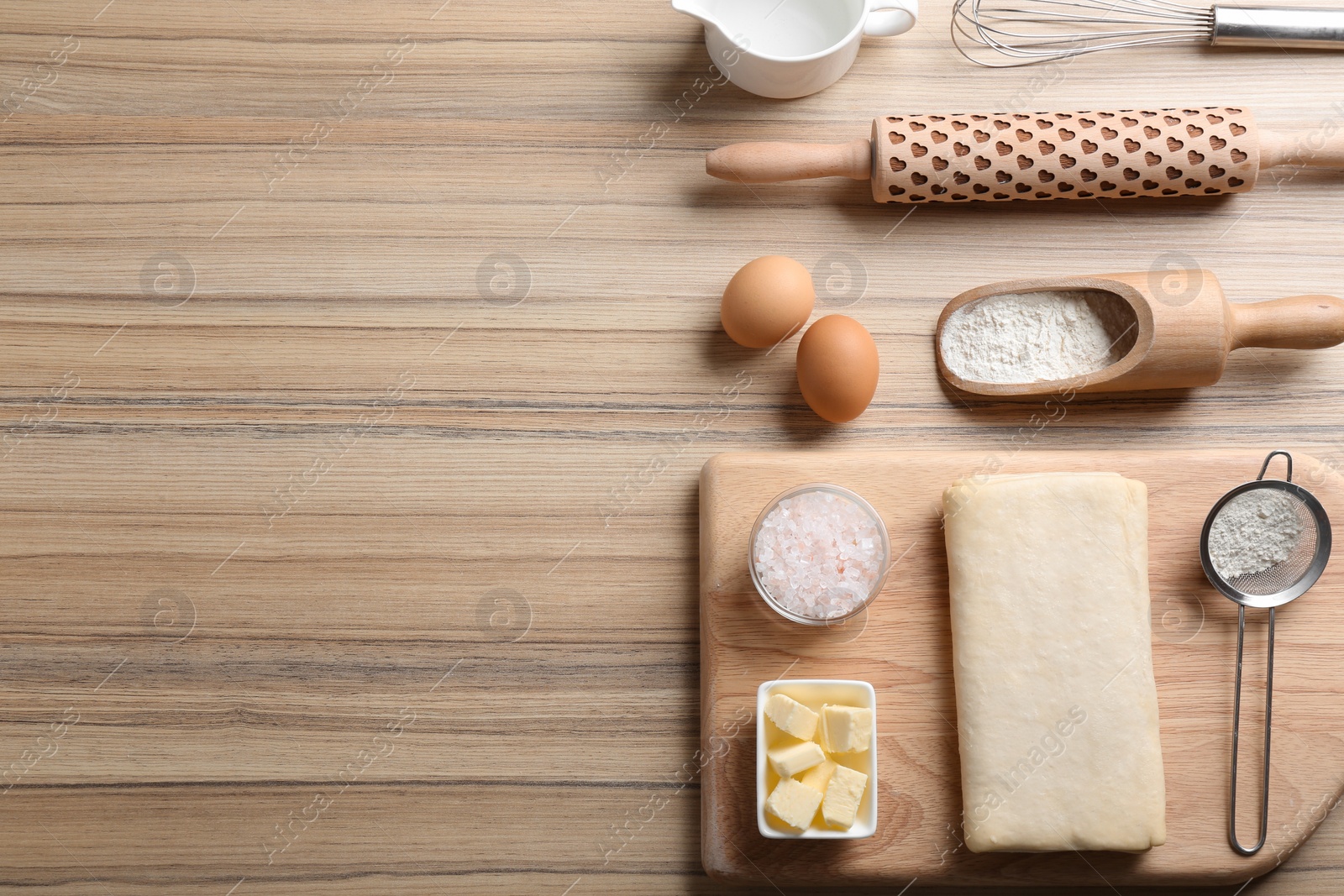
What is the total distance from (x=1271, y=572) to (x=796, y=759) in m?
A: 0.54

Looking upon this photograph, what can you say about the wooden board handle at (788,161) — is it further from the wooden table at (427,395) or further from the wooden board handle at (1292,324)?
the wooden board handle at (1292,324)

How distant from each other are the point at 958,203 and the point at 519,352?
21.5 inches

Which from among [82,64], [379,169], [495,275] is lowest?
[495,275]

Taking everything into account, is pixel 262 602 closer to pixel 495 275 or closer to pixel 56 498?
pixel 56 498

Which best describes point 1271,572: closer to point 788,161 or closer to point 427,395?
point 788,161

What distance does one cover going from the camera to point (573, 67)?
1057 mm

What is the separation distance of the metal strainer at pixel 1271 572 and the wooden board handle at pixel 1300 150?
34 cm

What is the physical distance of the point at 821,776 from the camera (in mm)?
831

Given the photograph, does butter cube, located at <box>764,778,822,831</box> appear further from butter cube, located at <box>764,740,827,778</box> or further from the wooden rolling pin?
the wooden rolling pin

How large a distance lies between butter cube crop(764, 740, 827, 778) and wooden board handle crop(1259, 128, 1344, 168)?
32.6 inches

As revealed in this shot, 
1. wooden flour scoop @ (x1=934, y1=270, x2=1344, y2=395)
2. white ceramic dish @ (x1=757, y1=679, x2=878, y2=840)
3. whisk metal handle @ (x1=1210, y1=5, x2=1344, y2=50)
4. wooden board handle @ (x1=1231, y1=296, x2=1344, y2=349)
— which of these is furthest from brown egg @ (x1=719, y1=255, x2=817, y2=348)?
whisk metal handle @ (x1=1210, y1=5, x2=1344, y2=50)

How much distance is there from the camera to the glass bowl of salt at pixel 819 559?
0.85 meters

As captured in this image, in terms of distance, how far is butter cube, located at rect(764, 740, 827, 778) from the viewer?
817 millimetres

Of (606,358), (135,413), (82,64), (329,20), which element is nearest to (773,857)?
(606,358)
